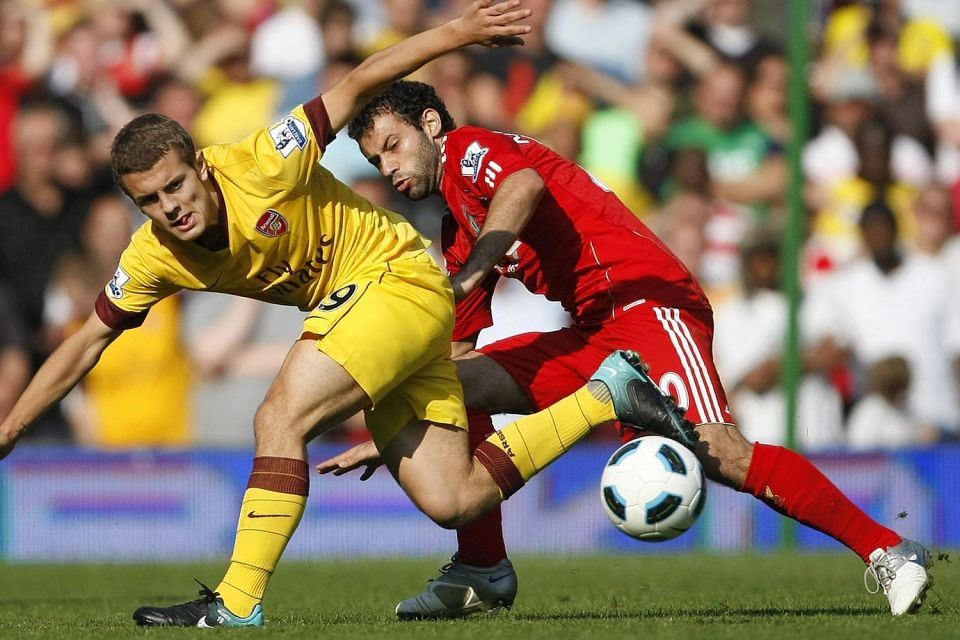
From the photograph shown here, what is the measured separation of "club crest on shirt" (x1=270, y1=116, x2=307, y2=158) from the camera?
5.46 meters

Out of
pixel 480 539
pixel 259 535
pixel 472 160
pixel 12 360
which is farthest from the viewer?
pixel 12 360

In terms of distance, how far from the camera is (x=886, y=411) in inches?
465

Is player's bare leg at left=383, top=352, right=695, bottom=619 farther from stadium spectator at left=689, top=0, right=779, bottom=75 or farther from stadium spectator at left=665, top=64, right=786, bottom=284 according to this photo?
stadium spectator at left=689, top=0, right=779, bottom=75

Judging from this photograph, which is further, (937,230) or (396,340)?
(937,230)

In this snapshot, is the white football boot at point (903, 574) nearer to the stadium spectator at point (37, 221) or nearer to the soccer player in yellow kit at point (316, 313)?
the soccer player in yellow kit at point (316, 313)

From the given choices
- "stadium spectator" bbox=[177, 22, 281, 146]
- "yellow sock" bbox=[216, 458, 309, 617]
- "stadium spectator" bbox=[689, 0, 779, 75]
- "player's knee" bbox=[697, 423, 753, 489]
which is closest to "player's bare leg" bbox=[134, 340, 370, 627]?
"yellow sock" bbox=[216, 458, 309, 617]

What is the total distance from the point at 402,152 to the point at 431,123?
22 centimetres

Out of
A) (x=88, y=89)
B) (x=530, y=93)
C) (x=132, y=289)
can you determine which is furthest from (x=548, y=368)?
(x=88, y=89)

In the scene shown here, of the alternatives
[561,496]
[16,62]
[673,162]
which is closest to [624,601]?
[561,496]

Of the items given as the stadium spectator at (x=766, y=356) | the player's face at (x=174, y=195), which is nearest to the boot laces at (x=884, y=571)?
the player's face at (x=174, y=195)

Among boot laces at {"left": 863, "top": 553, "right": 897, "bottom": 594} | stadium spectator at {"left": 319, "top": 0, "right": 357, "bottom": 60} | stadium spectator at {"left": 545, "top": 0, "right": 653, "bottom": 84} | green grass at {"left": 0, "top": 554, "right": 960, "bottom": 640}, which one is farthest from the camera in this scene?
stadium spectator at {"left": 545, "top": 0, "right": 653, "bottom": 84}

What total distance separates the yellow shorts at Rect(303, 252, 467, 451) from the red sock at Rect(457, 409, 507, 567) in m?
0.60

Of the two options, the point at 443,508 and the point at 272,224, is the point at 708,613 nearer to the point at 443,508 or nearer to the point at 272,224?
the point at 443,508

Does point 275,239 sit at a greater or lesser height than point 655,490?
greater
